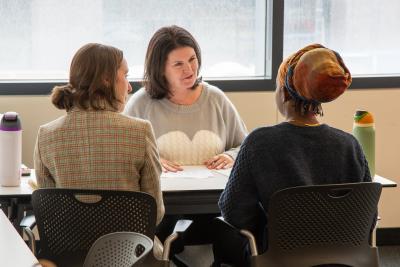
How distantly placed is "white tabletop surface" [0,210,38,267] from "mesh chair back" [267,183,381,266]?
73 cm

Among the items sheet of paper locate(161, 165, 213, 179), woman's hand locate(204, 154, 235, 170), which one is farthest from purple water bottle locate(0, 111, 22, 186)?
woman's hand locate(204, 154, 235, 170)

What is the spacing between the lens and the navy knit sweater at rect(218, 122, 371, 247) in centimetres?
221

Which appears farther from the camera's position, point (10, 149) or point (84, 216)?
point (10, 149)

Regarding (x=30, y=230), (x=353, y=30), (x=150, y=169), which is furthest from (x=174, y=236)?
(x=353, y=30)

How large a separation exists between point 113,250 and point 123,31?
2.42 metres

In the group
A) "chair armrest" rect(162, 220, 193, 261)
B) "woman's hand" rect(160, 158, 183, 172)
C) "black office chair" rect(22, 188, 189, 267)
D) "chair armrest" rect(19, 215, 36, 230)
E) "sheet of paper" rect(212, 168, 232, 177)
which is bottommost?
"chair armrest" rect(162, 220, 193, 261)

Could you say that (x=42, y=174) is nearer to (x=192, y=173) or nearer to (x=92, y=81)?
(x=92, y=81)

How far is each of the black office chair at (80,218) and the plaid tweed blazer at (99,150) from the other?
10 cm

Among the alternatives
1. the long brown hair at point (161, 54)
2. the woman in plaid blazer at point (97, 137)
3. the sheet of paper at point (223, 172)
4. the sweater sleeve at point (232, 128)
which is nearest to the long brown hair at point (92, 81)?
the woman in plaid blazer at point (97, 137)

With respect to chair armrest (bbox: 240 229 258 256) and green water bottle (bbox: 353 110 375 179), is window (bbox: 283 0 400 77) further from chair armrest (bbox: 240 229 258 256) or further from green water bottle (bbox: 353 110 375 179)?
chair armrest (bbox: 240 229 258 256)

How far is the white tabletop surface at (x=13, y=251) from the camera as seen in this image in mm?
1684

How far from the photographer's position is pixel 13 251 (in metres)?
1.79

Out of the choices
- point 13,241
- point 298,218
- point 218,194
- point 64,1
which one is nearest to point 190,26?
point 64,1

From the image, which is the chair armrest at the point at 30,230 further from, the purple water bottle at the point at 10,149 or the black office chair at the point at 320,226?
the black office chair at the point at 320,226
